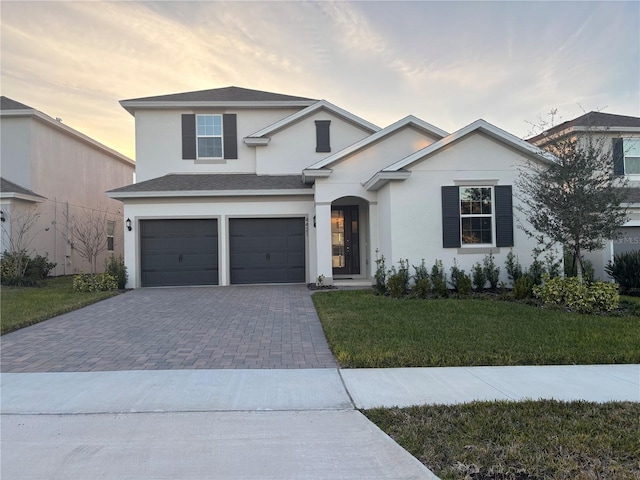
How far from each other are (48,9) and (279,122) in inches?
313

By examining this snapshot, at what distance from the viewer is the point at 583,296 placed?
30.4ft

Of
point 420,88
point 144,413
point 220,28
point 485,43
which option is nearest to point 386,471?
point 144,413

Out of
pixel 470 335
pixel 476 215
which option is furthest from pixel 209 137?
pixel 470 335

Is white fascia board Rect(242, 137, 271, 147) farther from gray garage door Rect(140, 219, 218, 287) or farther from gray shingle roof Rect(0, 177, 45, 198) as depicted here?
gray shingle roof Rect(0, 177, 45, 198)

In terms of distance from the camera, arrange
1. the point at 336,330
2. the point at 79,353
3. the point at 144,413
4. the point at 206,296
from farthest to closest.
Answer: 1. the point at 206,296
2. the point at 336,330
3. the point at 79,353
4. the point at 144,413

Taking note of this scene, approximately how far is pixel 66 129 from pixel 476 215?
18.8 m

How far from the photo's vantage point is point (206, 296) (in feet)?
41.3

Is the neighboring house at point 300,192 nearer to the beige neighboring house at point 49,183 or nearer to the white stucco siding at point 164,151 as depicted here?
the white stucco siding at point 164,151

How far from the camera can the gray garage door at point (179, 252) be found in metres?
15.3

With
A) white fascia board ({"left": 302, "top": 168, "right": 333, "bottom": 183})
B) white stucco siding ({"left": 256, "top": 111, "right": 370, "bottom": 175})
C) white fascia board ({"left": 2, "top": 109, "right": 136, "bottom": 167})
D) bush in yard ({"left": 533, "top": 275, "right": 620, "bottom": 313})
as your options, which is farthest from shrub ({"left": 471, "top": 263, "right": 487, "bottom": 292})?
white fascia board ({"left": 2, "top": 109, "right": 136, "bottom": 167})

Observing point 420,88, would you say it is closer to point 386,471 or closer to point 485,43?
point 485,43

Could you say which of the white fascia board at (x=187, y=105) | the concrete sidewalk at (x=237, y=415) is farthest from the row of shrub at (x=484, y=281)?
the white fascia board at (x=187, y=105)

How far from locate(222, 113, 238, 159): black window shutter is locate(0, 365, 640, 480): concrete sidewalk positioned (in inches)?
499

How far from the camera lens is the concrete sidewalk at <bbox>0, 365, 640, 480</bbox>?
3307mm
